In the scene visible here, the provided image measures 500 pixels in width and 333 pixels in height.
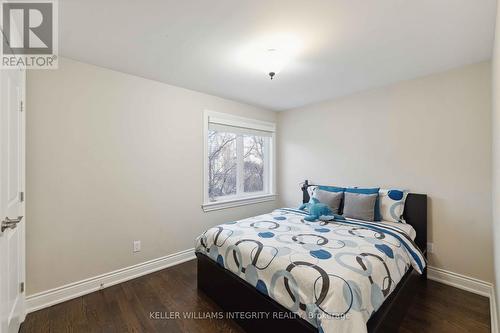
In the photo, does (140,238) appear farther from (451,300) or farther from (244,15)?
(451,300)

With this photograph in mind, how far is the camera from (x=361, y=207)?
8.57 feet

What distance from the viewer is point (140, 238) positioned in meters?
2.61

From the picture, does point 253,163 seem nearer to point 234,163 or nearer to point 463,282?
point 234,163

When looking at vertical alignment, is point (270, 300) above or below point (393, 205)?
below

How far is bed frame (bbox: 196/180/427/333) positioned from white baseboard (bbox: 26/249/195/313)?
75 centimetres

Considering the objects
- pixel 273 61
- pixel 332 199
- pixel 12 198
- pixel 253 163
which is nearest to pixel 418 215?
pixel 332 199

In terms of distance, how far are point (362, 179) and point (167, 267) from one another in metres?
2.90

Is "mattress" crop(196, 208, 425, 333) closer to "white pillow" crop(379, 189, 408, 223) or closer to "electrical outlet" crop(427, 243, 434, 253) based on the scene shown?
"white pillow" crop(379, 189, 408, 223)

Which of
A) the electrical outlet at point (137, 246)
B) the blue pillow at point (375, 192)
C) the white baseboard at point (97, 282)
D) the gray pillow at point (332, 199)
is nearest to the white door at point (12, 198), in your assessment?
the white baseboard at point (97, 282)

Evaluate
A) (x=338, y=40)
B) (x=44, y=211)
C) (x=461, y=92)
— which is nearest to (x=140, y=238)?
(x=44, y=211)

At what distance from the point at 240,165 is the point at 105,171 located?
6.62ft

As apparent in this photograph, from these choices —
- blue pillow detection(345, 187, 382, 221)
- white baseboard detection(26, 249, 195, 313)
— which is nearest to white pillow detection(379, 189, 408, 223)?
blue pillow detection(345, 187, 382, 221)

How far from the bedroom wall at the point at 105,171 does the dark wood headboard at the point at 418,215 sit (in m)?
2.65

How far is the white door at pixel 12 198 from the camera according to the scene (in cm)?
130
